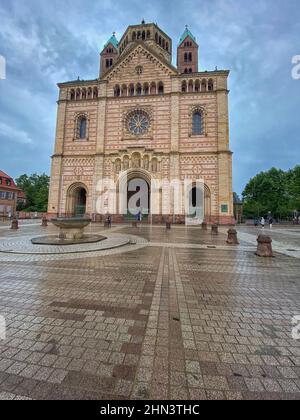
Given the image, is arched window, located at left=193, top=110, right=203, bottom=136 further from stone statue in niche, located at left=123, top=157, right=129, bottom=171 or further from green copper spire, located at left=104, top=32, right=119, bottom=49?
green copper spire, located at left=104, top=32, right=119, bottom=49

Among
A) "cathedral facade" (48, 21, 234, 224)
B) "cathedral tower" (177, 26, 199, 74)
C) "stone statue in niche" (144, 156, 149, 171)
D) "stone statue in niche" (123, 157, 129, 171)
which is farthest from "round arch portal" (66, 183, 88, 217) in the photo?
"cathedral tower" (177, 26, 199, 74)

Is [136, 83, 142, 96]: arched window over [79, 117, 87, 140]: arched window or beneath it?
over

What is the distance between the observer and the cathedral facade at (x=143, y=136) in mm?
26938

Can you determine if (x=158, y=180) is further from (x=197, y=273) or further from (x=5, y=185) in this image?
(x=5, y=185)

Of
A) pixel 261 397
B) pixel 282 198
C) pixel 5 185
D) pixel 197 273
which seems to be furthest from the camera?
pixel 282 198

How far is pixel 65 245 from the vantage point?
9.26m

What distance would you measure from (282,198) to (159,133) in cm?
3529

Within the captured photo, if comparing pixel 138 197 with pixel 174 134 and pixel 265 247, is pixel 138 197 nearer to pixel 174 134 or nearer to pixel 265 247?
pixel 174 134

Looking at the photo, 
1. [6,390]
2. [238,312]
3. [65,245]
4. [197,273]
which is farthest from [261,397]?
[65,245]

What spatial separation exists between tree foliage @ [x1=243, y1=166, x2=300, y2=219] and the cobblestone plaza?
45692 millimetres

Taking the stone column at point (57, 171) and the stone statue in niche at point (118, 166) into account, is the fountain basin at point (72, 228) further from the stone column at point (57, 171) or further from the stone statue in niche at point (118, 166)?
the stone column at point (57, 171)

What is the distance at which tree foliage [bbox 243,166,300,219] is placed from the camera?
43406 mm
